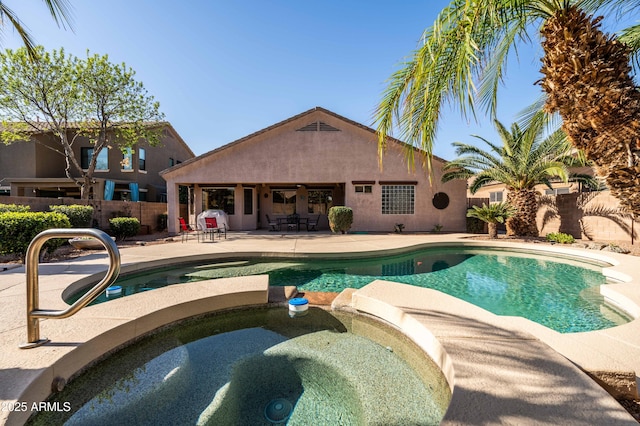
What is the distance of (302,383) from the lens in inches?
115

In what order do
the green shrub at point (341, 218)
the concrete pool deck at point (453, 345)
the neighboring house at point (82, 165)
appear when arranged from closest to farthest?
the concrete pool deck at point (453, 345) < the green shrub at point (341, 218) < the neighboring house at point (82, 165)

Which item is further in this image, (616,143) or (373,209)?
(373,209)

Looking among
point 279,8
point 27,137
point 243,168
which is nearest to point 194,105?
point 243,168

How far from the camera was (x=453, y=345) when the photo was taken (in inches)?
109

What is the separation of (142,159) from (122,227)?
11825 millimetres

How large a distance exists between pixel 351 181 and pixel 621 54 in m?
12.7

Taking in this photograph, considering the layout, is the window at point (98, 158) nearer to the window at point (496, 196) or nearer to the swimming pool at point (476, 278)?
the swimming pool at point (476, 278)

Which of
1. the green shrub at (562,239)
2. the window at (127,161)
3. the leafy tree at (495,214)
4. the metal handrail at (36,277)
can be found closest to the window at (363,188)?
the leafy tree at (495,214)

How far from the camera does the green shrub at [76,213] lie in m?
11.4

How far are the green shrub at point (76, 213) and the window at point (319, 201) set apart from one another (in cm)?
1207

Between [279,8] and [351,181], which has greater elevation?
[279,8]

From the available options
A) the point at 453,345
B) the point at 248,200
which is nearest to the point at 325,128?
the point at 248,200

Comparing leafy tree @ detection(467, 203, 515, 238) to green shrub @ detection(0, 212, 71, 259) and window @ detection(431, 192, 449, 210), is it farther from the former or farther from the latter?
green shrub @ detection(0, 212, 71, 259)

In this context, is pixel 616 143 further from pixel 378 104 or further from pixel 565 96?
pixel 378 104
